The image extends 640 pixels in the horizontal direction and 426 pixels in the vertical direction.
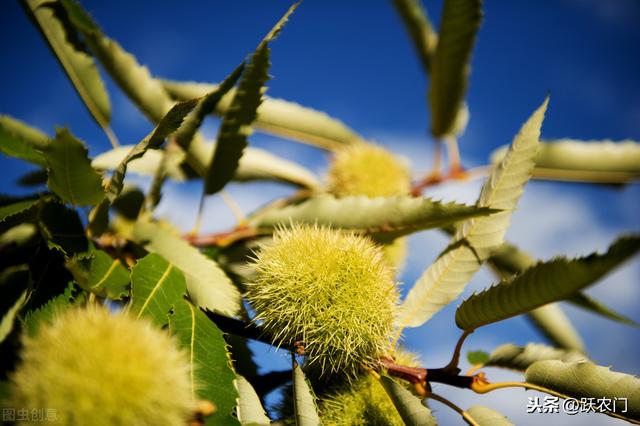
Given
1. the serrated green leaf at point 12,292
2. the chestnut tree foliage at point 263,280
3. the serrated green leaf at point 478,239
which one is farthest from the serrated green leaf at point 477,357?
the serrated green leaf at point 12,292

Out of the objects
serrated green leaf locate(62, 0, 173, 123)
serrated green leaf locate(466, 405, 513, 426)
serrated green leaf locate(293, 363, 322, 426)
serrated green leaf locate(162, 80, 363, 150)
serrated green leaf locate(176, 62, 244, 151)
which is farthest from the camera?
serrated green leaf locate(162, 80, 363, 150)

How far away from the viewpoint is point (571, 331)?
2.05 metres

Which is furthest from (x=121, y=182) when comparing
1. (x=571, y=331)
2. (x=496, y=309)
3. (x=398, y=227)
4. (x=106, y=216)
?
(x=571, y=331)

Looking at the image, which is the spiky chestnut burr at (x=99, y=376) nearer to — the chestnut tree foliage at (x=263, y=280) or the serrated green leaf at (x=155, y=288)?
the chestnut tree foliage at (x=263, y=280)

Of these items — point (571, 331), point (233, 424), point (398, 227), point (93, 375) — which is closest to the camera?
point (93, 375)

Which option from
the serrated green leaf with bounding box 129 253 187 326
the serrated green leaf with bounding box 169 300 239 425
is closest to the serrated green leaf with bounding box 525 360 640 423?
the serrated green leaf with bounding box 169 300 239 425

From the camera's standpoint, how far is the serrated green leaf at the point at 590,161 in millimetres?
1879

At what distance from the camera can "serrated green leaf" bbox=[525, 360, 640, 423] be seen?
3.11 feet

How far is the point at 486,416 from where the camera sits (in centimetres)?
102

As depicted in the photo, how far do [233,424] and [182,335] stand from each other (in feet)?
0.58

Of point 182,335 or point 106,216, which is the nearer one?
point 182,335

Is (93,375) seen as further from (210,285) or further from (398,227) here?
(398,227)

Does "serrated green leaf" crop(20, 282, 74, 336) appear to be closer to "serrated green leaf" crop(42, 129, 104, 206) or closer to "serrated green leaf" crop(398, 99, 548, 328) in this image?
"serrated green leaf" crop(42, 129, 104, 206)

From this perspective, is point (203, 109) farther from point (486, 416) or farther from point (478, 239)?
point (486, 416)
